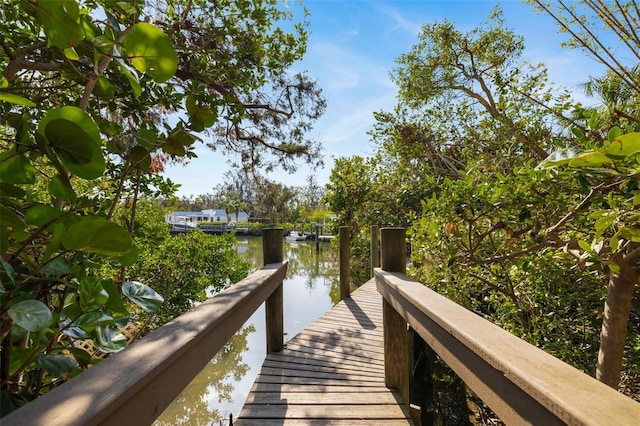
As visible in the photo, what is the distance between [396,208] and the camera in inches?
334

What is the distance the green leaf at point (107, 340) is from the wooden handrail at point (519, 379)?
2.37 ft

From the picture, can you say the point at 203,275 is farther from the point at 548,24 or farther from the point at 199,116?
the point at 548,24

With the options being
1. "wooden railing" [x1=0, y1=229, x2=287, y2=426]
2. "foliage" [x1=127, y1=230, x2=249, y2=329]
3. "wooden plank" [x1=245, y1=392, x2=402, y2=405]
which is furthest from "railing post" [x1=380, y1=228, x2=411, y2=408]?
"foliage" [x1=127, y1=230, x2=249, y2=329]

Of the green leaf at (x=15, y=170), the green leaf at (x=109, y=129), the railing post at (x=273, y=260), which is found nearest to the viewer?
the green leaf at (x=15, y=170)

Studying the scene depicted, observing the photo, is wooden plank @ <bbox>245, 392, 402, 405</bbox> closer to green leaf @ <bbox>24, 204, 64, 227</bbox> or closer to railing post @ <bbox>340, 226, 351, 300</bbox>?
green leaf @ <bbox>24, 204, 64, 227</bbox>

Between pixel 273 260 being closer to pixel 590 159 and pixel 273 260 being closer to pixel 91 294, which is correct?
pixel 91 294

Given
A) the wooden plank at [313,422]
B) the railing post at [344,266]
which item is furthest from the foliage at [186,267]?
the wooden plank at [313,422]

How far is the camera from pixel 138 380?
1.86 feet

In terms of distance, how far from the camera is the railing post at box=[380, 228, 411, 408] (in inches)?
79.6

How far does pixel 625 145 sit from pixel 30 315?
91cm

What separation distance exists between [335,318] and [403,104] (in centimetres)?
603

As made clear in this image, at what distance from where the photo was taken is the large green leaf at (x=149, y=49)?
509mm

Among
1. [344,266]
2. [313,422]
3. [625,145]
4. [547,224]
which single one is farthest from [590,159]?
[344,266]

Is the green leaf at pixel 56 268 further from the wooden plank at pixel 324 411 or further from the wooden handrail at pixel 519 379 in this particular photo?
the wooden plank at pixel 324 411
